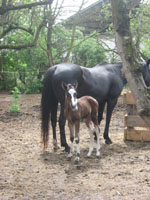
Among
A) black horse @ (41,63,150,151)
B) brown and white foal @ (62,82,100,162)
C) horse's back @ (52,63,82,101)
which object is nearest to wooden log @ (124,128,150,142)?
black horse @ (41,63,150,151)

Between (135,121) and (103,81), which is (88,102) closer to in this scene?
(103,81)

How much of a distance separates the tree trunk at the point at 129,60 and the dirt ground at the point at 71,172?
85.0 inches

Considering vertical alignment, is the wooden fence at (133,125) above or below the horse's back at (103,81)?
below

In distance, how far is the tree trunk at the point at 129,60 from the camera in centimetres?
215

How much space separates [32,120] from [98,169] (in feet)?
17.1

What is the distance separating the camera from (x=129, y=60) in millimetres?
2234

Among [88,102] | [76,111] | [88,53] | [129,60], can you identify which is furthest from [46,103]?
[88,53]

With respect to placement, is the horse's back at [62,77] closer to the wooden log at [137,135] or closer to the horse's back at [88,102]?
the horse's back at [88,102]

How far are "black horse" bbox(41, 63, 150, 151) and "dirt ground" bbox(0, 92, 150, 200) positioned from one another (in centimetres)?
58

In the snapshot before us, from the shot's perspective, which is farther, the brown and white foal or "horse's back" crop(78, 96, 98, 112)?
"horse's back" crop(78, 96, 98, 112)

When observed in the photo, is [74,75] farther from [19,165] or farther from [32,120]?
[32,120]

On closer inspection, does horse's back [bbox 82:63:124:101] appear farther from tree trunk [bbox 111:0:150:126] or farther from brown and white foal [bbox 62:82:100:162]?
tree trunk [bbox 111:0:150:126]

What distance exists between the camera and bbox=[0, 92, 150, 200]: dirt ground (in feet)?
A: 13.5

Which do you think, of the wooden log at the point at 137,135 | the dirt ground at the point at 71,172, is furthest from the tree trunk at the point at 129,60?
the wooden log at the point at 137,135
